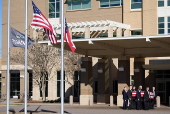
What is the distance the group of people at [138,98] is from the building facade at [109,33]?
4.15m

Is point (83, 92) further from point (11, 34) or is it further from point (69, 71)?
point (11, 34)

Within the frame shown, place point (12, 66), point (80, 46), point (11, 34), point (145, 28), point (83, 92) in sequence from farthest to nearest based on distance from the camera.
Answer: point (12, 66) < point (145, 28) < point (83, 92) < point (80, 46) < point (11, 34)

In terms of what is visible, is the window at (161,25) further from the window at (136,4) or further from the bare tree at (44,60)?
the bare tree at (44,60)

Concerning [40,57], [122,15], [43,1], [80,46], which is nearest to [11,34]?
[80,46]

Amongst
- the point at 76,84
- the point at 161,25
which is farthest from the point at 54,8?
the point at 161,25

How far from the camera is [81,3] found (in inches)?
1969

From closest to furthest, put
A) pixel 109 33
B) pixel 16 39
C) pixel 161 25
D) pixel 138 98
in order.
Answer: pixel 16 39 → pixel 138 98 → pixel 109 33 → pixel 161 25

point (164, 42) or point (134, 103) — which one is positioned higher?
point (164, 42)

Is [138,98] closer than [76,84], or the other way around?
[138,98]

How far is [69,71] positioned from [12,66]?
11.4 metres

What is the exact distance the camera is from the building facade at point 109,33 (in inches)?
1443

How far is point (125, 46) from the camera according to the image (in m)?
33.6

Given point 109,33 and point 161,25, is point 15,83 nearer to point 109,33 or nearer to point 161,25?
point 161,25

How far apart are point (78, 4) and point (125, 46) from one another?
1789cm
